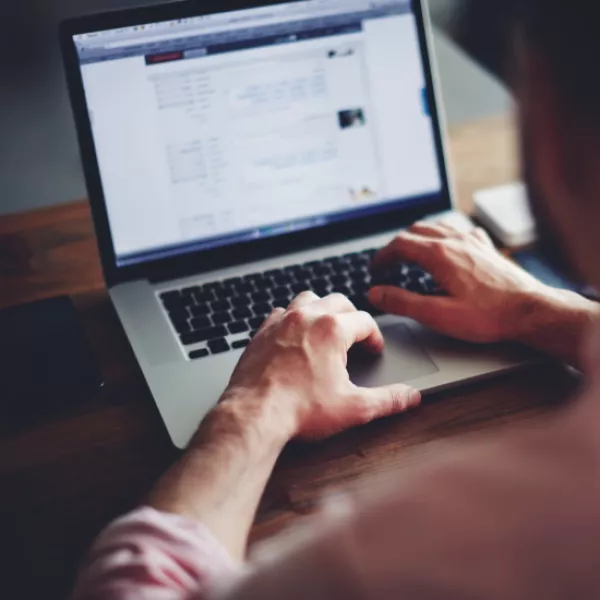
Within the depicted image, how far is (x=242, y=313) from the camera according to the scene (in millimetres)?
1063

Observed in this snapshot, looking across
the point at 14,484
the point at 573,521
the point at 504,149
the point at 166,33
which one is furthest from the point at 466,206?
the point at 573,521

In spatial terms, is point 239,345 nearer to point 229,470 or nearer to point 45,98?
point 229,470

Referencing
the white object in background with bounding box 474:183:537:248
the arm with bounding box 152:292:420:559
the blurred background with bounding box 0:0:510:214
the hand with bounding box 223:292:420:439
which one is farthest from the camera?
the blurred background with bounding box 0:0:510:214

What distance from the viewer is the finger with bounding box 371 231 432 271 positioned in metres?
1.08

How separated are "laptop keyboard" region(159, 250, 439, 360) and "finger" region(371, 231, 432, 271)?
0.03 metres

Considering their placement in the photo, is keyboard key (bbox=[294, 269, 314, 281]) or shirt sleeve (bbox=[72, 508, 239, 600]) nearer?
shirt sleeve (bbox=[72, 508, 239, 600])

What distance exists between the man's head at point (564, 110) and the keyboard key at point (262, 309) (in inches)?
21.8

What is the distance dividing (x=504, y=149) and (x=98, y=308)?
2.32ft

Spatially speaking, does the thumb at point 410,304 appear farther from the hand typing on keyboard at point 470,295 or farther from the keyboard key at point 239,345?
the keyboard key at point 239,345

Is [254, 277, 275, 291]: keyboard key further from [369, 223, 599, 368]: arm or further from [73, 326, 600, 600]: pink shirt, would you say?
[73, 326, 600, 600]: pink shirt

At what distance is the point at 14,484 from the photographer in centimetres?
88

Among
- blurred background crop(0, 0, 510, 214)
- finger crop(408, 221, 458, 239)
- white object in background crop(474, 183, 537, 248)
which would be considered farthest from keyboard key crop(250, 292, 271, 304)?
blurred background crop(0, 0, 510, 214)

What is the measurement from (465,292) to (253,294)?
25 centimetres

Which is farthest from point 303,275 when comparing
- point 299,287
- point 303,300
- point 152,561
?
point 152,561
